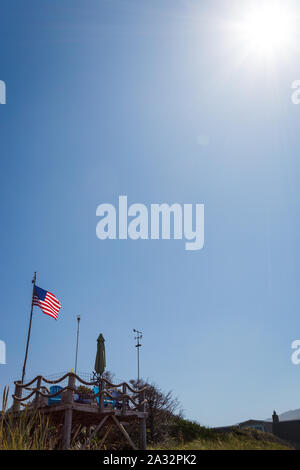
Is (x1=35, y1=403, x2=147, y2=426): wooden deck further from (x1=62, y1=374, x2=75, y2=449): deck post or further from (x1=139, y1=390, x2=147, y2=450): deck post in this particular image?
(x1=139, y1=390, x2=147, y2=450): deck post

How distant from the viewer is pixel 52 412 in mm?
13875

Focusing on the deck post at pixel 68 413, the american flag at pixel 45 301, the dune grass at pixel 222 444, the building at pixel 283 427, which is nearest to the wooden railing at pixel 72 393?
the deck post at pixel 68 413

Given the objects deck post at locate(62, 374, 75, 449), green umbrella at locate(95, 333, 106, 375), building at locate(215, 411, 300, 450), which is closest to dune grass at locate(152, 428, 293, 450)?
deck post at locate(62, 374, 75, 449)

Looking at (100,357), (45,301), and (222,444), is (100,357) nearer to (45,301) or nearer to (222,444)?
(45,301)

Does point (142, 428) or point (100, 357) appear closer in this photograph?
point (142, 428)

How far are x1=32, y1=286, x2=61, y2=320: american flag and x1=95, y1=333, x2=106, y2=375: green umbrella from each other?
465 cm

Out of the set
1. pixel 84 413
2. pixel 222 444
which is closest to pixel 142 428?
pixel 84 413

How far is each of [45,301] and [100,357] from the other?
557 centimetres

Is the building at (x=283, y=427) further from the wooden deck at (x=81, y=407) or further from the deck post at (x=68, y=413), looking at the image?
the deck post at (x=68, y=413)

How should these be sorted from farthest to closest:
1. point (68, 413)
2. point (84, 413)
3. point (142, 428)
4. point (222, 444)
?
point (142, 428) < point (84, 413) < point (68, 413) < point (222, 444)

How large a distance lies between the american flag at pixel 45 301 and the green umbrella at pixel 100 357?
4.65 metres

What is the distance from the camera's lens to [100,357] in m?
18.0

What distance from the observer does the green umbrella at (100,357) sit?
1762cm
